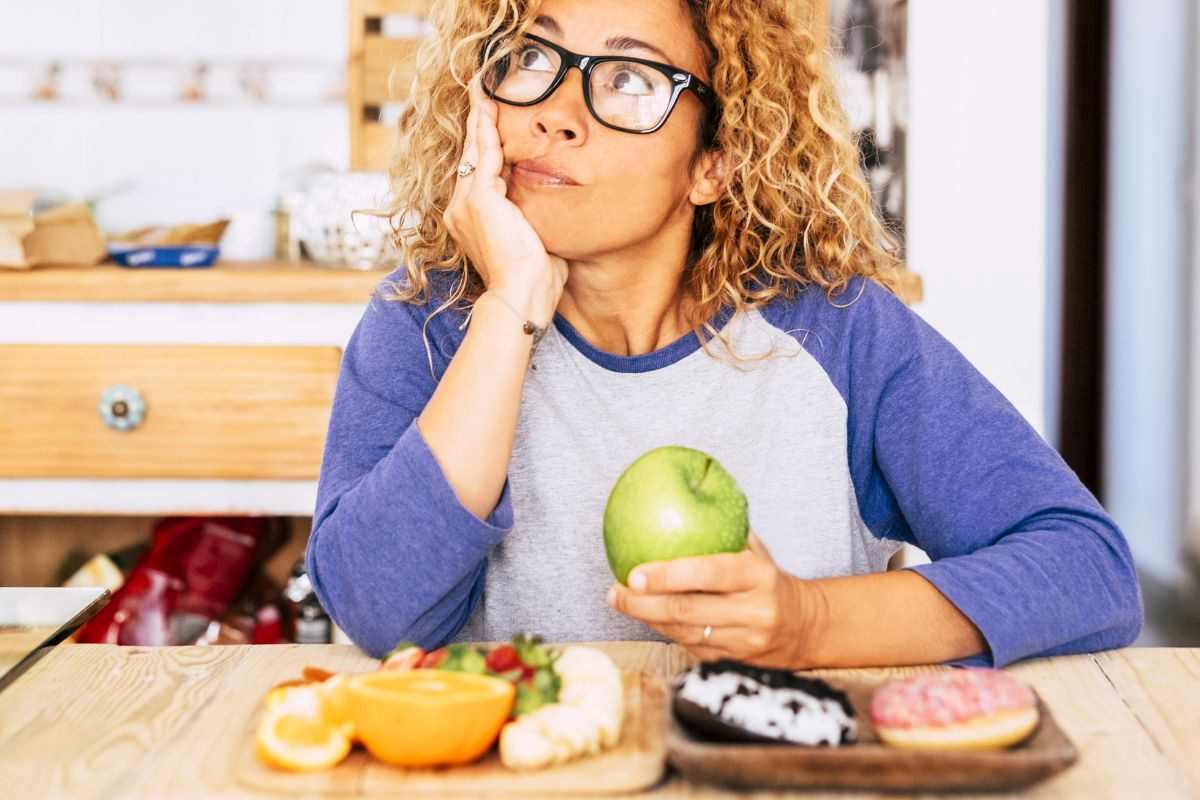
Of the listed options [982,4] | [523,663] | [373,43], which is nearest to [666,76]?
[523,663]

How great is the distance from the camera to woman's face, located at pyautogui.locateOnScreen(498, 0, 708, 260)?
117 centimetres

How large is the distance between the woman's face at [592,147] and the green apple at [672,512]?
0.34m

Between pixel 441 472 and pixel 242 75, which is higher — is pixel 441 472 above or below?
below

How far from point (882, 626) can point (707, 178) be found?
53 centimetres

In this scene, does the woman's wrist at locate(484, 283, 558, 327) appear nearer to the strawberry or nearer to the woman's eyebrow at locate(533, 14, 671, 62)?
the woman's eyebrow at locate(533, 14, 671, 62)

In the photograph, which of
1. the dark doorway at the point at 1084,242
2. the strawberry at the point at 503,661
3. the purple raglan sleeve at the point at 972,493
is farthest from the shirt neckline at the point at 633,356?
the dark doorway at the point at 1084,242

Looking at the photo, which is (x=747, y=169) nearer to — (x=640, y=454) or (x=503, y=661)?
(x=640, y=454)

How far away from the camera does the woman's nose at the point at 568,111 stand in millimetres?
1165

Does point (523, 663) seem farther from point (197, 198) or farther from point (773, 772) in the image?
point (197, 198)

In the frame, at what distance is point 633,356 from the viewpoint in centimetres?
130

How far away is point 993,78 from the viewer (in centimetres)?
205

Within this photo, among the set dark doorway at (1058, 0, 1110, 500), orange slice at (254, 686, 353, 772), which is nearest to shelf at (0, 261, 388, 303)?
orange slice at (254, 686, 353, 772)

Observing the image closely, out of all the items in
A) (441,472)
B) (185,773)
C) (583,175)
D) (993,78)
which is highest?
(993,78)

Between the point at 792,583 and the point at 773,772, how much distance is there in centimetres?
25
